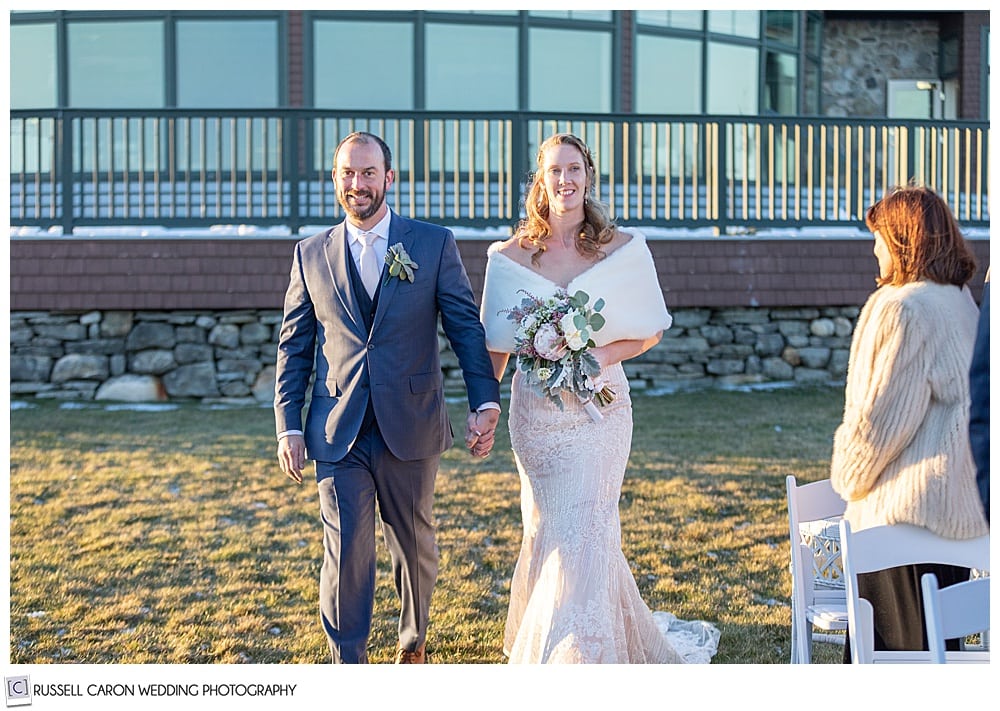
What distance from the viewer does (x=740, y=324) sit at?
12.1m

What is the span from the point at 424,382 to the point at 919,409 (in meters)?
1.82

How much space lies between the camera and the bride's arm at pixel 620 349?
4.59 meters

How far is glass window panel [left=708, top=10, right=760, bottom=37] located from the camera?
15000mm

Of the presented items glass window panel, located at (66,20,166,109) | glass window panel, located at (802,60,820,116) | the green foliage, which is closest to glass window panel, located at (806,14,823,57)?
glass window panel, located at (802,60,820,116)

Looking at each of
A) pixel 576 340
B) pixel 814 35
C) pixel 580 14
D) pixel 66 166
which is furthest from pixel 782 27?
pixel 576 340

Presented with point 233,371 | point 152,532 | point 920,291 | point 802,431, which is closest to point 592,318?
point 920,291

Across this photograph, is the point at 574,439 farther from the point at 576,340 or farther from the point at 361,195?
the point at 361,195

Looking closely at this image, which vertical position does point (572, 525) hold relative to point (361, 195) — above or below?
below

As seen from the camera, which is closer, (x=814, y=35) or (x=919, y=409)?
(x=919, y=409)

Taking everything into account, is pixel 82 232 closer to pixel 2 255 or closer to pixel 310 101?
pixel 310 101

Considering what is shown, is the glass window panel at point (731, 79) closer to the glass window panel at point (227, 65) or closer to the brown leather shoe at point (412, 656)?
the glass window panel at point (227, 65)

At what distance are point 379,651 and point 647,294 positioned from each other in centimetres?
195

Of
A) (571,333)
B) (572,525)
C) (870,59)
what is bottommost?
(572,525)

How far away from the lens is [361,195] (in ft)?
14.6
